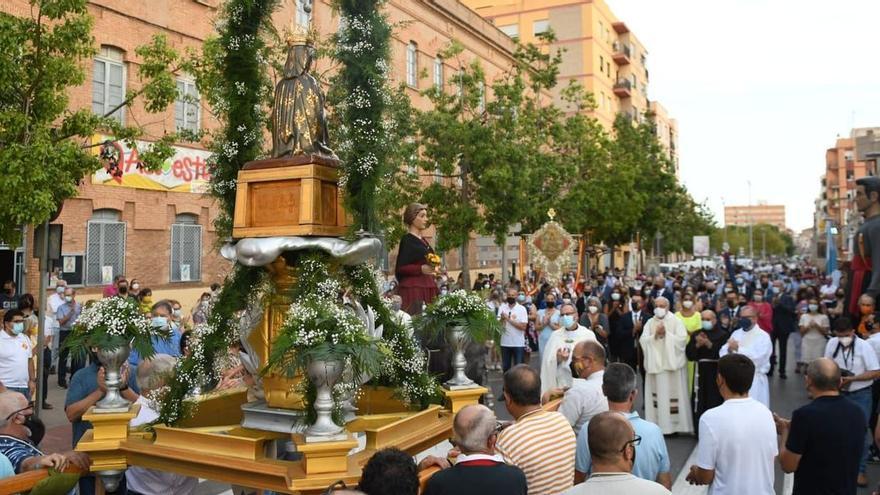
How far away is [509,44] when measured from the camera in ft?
136

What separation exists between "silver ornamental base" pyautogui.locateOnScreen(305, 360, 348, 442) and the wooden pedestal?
107 cm

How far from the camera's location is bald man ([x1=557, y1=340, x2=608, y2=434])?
5.82 metres

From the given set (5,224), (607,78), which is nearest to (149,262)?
(5,224)

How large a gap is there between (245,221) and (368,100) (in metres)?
1.15

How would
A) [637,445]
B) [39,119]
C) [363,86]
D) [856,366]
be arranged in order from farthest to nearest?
1. [39,119]
2. [856,366]
3. [363,86]
4. [637,445]

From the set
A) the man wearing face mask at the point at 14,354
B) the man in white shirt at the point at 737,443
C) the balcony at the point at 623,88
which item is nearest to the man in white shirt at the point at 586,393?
the man in white shirt at the point at 737,443

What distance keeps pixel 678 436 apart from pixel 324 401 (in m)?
8.33

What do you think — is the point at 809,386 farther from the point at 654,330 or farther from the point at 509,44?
the point at 509,44

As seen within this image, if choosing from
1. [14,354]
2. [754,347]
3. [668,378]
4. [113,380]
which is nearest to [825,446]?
[113,380]

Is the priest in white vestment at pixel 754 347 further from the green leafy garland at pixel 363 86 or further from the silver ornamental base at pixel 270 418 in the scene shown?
the silver ornamental base at pixel 270 418

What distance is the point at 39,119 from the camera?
1168 centimetres

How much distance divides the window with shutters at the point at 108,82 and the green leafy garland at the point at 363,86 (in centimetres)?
1558

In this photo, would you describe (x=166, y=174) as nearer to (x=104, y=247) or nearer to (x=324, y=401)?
(x=104, y=247)

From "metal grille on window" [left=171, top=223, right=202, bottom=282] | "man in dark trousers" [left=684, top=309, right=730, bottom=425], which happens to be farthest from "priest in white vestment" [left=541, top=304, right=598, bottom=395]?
"metal grille on window" [left=171, top=223, right=202, bottom=282]
